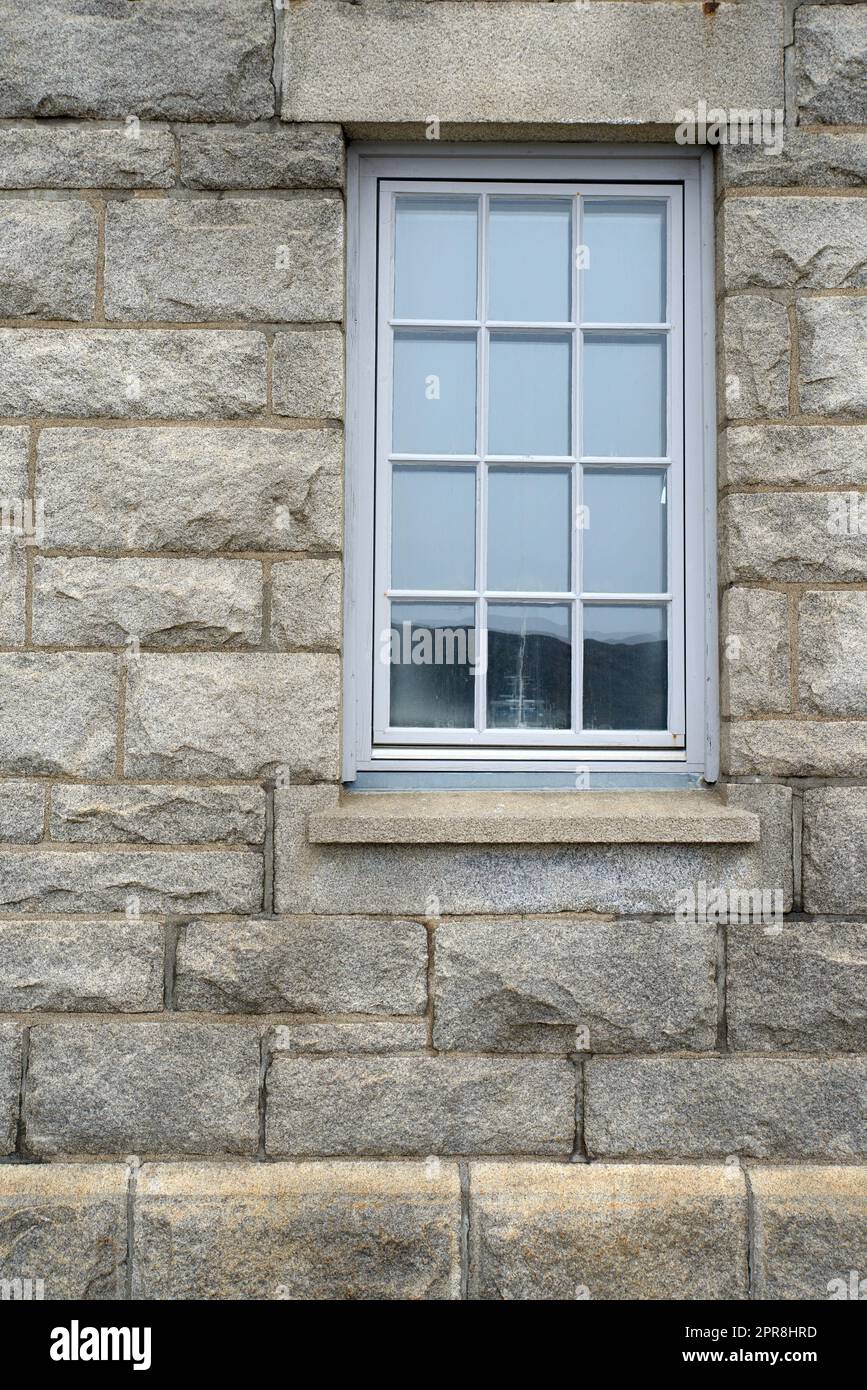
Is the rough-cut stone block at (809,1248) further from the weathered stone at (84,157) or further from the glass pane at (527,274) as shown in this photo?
the weathered stone at (84,157)

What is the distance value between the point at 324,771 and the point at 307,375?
1.16 m

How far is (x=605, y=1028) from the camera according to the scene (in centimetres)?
305

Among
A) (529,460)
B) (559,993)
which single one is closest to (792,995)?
(559,993)


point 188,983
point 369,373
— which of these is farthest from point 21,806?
point 369,373

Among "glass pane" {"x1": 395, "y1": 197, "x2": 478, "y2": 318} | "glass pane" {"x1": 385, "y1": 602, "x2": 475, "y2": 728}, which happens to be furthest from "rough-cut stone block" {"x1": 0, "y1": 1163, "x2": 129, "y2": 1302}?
"glass pane" {"x1": 395, "y1": 197, "x2": 478, "y2": 318}

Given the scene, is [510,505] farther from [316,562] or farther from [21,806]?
[21,806]

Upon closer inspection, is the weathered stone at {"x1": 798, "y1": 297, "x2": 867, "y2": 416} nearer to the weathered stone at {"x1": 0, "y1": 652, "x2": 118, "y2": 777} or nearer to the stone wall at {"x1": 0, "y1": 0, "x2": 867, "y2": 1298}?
the stone wall at {"x1": 0, "y1": 0, "x2": 867, "y2": 1298}

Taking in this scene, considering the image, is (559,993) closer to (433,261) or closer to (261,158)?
(433,261)

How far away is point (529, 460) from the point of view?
10.8ft

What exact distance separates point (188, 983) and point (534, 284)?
237cm

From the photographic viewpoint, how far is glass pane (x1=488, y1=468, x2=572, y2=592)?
10.9ft

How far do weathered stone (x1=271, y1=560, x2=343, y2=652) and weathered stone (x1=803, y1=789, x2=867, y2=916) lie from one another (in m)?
1.50

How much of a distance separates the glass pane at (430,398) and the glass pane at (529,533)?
0.19 m

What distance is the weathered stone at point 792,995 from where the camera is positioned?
10.0 feet
